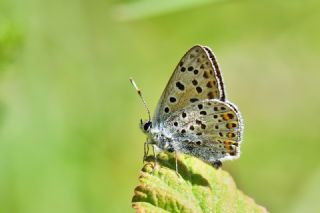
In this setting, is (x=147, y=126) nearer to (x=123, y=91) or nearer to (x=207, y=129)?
(x=207, y=129)

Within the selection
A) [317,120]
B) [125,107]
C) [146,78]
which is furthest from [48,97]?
[317,120]

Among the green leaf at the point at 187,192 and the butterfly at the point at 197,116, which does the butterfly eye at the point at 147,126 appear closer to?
the butterfly at the point at 197,116

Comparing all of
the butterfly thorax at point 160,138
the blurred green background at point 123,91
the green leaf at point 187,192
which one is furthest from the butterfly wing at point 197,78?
the blurred green background at point 123,91

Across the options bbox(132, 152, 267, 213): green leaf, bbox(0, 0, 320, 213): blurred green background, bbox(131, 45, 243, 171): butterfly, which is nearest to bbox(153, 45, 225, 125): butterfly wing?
bbox(131, 45, 243, 171): butterfly

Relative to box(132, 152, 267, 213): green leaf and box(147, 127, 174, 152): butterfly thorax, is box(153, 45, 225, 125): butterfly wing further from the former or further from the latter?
box(132, 152, 267, 213): green leaf

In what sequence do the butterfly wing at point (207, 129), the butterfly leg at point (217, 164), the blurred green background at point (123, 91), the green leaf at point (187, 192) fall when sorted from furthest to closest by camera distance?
the blurred green background at point (123, 91) → the butterfly wing at point (207, 129) → the butterfly leg at point (217, 164) → the green leaf at point (187, 192)

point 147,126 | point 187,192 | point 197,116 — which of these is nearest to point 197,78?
point 197,116
